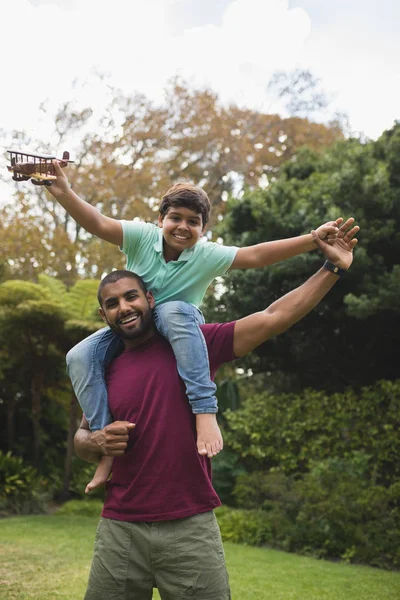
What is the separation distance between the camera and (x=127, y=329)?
8.87 feet

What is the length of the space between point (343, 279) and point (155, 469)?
7.01 m

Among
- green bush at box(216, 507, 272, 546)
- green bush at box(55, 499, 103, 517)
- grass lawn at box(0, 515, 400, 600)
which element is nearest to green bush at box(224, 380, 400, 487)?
green bush at box(216, 507, 272, 546)

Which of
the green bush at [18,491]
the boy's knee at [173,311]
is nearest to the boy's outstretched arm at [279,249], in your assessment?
the boy's knee at [173,311]

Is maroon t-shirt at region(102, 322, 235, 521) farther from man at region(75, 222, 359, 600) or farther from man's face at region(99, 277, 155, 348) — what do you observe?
man's face at region(99, 277, 155, 348)

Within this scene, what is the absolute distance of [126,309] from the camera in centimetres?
269

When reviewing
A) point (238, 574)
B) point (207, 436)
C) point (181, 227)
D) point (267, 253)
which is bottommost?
point (238, 574)

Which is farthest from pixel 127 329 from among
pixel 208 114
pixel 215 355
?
pixel 208 114

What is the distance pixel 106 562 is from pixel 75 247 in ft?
45.5

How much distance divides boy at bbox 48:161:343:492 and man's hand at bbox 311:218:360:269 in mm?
26

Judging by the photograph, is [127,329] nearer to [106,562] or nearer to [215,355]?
[215,355]

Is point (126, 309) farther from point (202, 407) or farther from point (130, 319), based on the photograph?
point (202, 407)

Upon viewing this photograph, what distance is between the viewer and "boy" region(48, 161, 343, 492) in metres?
2.61

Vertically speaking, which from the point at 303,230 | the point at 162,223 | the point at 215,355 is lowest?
the point at 215,355

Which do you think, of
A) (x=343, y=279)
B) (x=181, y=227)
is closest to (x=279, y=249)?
(x=181, y=227)
